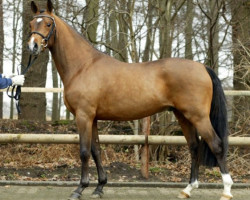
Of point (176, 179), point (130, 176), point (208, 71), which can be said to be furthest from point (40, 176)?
point (208, 71)

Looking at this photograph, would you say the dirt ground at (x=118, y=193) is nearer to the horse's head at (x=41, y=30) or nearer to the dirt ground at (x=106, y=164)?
the dirt ground at (x=106, y=164)

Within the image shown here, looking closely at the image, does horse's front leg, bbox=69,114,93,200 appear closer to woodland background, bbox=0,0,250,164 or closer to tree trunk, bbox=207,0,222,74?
woodland background, bbox=0,0,250,164

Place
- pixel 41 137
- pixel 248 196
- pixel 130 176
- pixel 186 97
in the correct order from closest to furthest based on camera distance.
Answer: pixel 186 97
pixel 248 196
pixel 41 137
pixel 130 176

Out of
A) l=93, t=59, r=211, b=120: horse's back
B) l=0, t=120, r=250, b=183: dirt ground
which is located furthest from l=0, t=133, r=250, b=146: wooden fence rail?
l=93, t=59, r=211, b=120: horse's back

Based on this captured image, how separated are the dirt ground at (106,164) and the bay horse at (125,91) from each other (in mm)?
1368

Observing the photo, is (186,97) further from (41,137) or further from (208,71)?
(41,137)

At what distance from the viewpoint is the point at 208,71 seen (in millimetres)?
5457

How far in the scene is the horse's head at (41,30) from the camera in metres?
5.15

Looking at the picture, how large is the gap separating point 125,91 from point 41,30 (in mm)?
1266

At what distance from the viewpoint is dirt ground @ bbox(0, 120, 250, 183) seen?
6820 mm

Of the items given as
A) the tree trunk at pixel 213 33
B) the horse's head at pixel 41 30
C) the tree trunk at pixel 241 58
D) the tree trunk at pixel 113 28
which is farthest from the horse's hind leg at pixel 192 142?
the tree trunk at pixel 213 33

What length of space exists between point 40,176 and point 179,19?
5131 millimetres

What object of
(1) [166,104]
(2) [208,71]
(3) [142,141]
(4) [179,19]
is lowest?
(3) [142,141]

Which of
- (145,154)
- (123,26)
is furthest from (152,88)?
(123,26)
